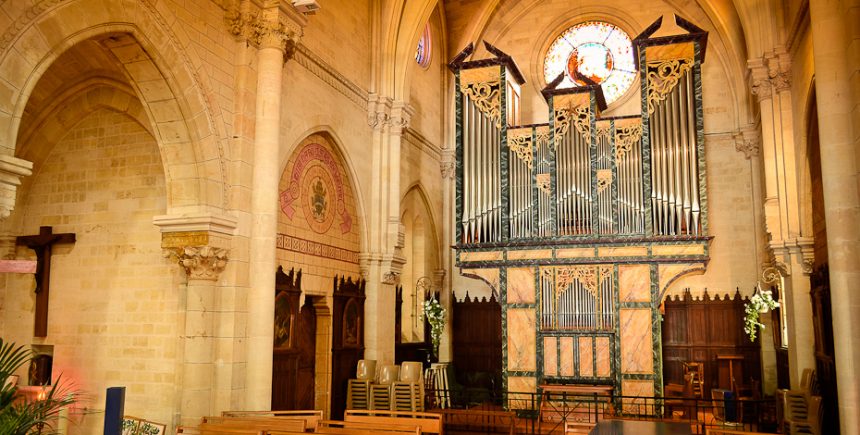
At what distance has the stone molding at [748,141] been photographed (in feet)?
54.1

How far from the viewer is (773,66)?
1281 cm

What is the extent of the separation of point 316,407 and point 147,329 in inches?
141

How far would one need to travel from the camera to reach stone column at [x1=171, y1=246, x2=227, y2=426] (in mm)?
9391

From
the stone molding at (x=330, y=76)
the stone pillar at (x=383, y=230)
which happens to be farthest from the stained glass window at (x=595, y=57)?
the stone molding at (x=330, y=76)

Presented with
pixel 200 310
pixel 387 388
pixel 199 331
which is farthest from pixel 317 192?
pixel 199 331

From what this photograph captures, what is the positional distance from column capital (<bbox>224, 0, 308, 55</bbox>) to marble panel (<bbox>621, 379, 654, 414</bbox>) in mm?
9203

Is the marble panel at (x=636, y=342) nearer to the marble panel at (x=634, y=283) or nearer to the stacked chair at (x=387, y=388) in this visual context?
the marble panel at (x=634, y=283)

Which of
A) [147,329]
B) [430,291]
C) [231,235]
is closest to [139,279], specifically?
[147,329]

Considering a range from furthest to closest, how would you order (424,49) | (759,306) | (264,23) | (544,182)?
(424,49) < (544,182) < (759,306) < (264,23)

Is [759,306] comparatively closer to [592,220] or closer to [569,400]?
[592,220]

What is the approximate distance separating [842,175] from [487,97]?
29.2ft

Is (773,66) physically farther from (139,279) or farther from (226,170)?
(139,279)

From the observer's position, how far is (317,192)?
1291 cm

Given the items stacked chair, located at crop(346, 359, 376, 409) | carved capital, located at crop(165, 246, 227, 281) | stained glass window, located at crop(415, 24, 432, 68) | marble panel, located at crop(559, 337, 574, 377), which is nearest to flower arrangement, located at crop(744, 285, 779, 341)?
marble panel, located at crop(559, 337, 574, 377)
